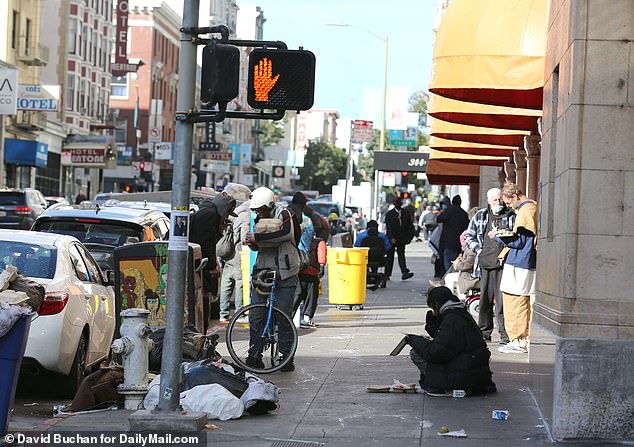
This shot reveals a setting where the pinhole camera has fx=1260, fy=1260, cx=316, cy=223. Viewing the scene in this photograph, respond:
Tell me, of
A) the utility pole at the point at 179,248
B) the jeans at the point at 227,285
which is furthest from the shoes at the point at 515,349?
the utility pole at the point at 179,248

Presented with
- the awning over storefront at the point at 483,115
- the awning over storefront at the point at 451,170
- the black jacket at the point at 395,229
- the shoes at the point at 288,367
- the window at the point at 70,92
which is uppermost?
the window at the point at 70,92

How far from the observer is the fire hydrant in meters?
9.94

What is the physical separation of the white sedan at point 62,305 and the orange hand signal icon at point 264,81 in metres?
2.79

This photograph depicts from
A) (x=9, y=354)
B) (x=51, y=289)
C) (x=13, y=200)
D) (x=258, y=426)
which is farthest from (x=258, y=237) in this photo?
(x=13, y=200)

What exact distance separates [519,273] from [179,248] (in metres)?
6.51

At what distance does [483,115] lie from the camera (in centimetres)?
1786

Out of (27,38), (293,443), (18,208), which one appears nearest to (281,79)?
(293,443)

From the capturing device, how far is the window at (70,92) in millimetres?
66938

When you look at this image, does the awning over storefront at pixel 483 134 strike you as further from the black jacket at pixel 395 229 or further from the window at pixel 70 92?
the window at pixel 70 92

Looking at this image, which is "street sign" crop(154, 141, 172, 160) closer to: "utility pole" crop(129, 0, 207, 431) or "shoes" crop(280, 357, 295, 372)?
"shoes" crop(280, 357, 295, 372)

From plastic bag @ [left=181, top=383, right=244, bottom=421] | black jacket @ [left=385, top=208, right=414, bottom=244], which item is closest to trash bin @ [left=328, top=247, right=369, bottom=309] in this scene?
black jacket @ [left=385, top=208, right=414, bottom=244]

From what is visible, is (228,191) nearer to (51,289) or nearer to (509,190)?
(509,190)

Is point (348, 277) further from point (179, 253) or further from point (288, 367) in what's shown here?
point (179, 253)

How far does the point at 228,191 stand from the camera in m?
16.3
